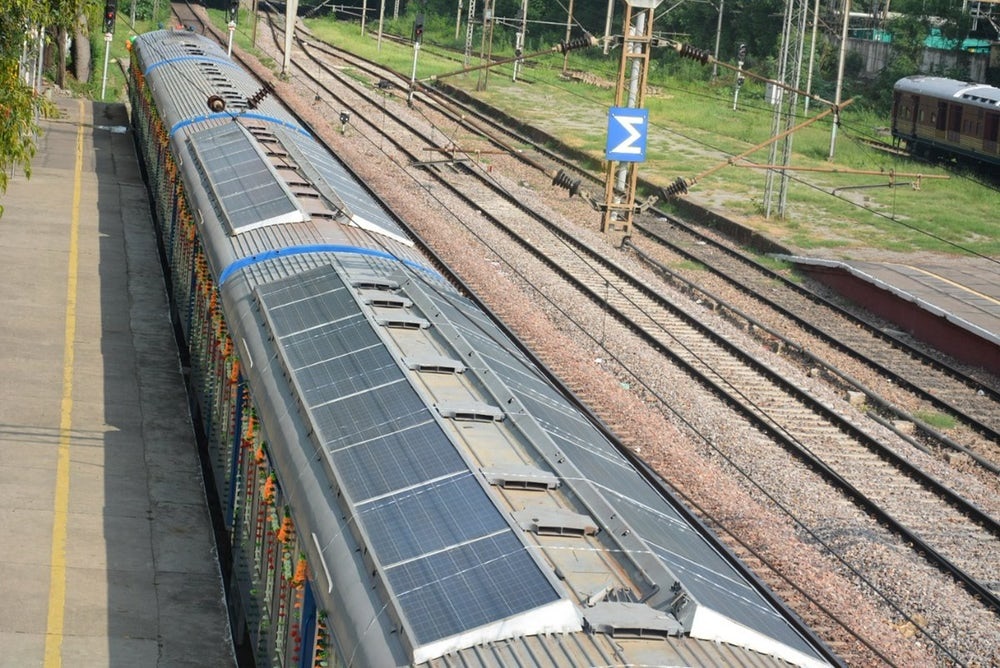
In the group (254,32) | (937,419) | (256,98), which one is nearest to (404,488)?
(937,419)

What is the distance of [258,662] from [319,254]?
A: 15.8ft

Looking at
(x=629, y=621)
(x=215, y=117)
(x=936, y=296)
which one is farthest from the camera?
(x=936, y=296)

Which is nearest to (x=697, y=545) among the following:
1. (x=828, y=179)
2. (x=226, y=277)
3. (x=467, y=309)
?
(x=467, y=309)

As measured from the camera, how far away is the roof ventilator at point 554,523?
26.4ft

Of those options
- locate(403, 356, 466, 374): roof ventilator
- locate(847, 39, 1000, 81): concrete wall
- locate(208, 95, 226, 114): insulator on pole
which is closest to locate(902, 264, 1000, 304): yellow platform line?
locate(208, 95, 226, 114): insulator on pole

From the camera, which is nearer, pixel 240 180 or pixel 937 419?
pixel 240 180

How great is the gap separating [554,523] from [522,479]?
0.69 meters

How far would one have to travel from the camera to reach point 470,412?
9.84 meters

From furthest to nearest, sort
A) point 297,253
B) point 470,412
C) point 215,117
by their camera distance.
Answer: point 215,117
point 297,253
point 470,412

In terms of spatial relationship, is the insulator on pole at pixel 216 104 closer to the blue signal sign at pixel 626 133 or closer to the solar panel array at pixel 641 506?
the blue signal sign at pixel 626 133

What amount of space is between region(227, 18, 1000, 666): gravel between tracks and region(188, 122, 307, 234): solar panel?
5.77 metres

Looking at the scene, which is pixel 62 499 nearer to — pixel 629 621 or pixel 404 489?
pixel 404 489

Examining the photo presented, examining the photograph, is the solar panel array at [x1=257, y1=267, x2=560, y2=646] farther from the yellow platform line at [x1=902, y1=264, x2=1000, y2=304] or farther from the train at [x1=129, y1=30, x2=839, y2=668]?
the yellow platform line at [x1=902, y1=264, x2=1000, y2=304]

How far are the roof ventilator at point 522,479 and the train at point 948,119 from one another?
3943 centimetres
